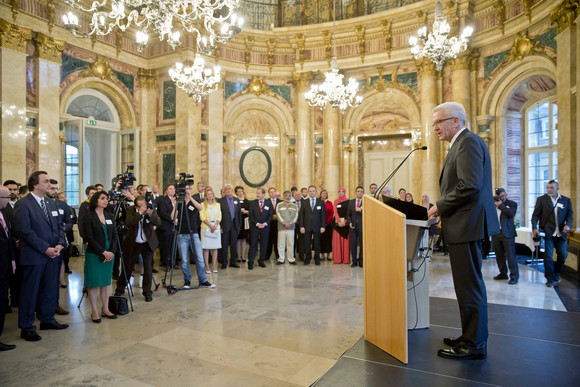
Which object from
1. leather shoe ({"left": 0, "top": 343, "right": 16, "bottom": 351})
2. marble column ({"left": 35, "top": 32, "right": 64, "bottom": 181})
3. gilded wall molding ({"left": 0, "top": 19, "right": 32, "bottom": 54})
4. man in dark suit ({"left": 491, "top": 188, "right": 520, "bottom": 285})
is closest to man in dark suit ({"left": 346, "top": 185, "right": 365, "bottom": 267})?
man in dark suit ({"left": 491, "top": 188, "right": 520, "bottom": 285})

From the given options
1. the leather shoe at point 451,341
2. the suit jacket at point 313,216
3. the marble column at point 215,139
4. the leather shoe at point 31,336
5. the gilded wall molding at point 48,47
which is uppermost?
the gilded wall molding at point 48,47

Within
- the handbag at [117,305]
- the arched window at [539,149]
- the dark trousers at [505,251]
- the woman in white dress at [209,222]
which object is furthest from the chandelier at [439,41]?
the handbag at [117,305]

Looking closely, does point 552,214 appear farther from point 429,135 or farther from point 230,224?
point 230,224

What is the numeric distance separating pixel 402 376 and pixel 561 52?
822 cm

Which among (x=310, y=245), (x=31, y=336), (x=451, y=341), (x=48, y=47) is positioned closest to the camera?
(x=451, y=341)

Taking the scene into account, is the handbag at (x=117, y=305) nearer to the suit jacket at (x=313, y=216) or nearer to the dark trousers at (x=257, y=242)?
the dark trousers at (x=257, y=242)

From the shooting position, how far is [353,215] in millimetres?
8250

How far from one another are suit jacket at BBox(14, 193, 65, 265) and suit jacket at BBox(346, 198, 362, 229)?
562 centimetres

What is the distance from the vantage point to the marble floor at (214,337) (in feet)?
9.94

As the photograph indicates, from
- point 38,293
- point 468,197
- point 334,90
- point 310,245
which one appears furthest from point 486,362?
point 334,90

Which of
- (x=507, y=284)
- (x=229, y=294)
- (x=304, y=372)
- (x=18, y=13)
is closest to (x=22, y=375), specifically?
(x=304, y=372)

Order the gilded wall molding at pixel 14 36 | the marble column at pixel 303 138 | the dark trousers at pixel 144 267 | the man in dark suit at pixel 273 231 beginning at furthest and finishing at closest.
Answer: the marble column at pixel 303 138
the man in dark suit at pixel 273 231
the gilded wall molding at pixel 14 36
the dark trousers at pixel 144 267

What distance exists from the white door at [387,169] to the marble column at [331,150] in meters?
1.05

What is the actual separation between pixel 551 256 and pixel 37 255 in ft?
23.2
